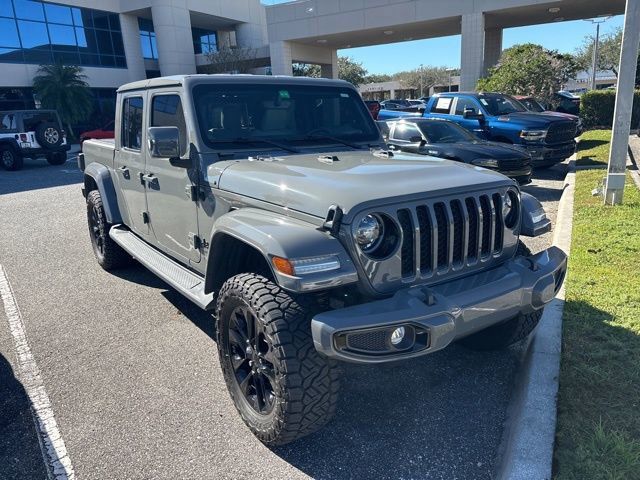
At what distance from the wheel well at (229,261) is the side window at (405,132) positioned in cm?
613

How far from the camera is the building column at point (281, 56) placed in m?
29.6

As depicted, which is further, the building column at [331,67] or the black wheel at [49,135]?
the building column at [331,67]

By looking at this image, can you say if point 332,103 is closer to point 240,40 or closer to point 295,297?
point 295,297

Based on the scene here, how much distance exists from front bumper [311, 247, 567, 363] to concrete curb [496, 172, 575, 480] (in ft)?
1.83

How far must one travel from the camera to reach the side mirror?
3311 mm

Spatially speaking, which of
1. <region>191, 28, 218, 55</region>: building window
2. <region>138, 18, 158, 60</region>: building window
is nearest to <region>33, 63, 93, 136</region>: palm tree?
<region>138, 18, 158, 60</region>: building window

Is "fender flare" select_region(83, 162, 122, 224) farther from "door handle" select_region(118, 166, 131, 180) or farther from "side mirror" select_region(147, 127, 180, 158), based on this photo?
"side mirror" select_region(147, 127, 180, 158)

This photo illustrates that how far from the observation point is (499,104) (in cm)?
1223

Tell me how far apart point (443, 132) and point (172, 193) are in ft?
23.1

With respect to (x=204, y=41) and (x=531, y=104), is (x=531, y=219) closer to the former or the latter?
(x=531, y=104)

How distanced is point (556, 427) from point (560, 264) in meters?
0.94

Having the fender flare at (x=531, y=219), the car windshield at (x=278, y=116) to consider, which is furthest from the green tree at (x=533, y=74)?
the fender flare at (x=531, y=219)

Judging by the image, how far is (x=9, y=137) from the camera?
54.5ft

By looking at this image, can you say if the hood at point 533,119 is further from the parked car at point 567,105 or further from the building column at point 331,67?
the building column at point 331,67
